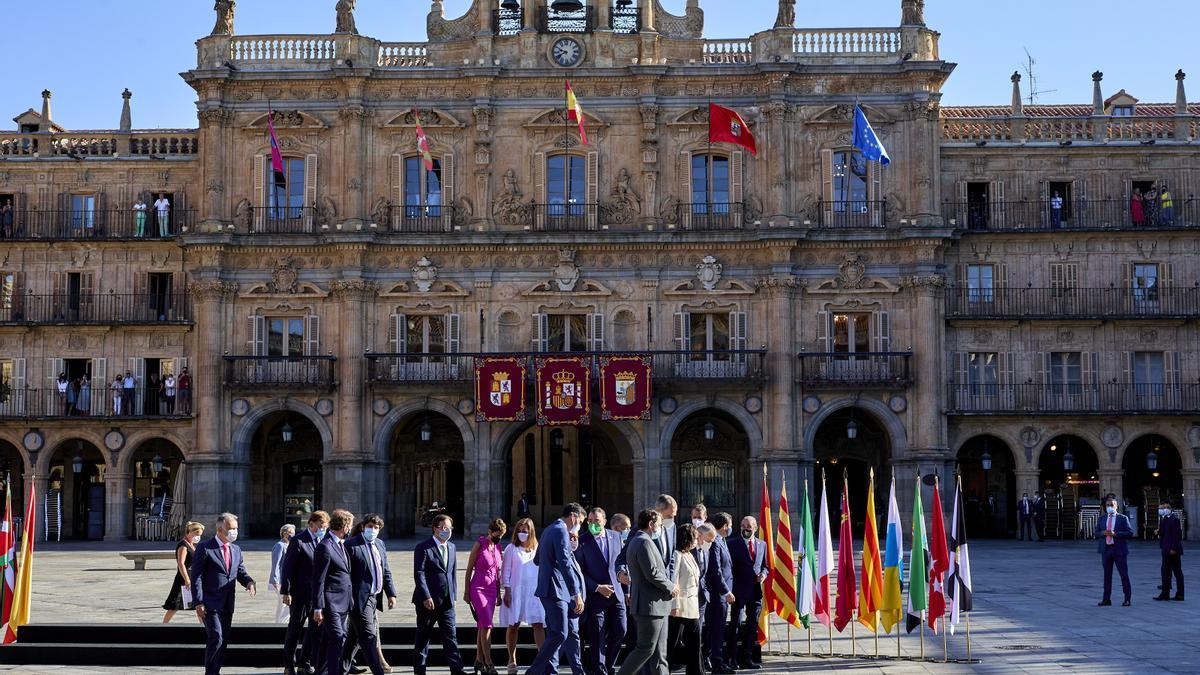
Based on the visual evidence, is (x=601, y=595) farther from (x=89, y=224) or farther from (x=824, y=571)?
(x=89, y=224)

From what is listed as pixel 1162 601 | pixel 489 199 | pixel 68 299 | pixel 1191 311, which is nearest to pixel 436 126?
pixel 489 199

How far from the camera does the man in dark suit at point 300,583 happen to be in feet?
Result: 59.4

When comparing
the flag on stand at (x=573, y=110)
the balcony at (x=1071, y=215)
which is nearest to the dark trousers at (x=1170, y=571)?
the balcony at (x=1071, y=215)

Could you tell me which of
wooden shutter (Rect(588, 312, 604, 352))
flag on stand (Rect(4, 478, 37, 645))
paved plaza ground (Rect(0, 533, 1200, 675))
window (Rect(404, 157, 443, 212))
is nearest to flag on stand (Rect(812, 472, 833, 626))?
paved plaza ground (Rect(0, 533, 1200, 675))

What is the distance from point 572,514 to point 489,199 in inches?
1192

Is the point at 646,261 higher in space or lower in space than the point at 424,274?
higher

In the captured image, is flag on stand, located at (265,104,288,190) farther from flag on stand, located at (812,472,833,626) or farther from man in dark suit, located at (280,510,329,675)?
man in dark suit, located at (280,510,329,675)

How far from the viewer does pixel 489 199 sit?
4766 centimetres

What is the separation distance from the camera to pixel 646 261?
47375 millimetres

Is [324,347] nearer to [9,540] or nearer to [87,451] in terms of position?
[87,451]

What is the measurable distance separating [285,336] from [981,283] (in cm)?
2117

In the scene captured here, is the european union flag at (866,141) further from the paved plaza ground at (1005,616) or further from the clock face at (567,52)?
the paved plaza ground at (1005,616)

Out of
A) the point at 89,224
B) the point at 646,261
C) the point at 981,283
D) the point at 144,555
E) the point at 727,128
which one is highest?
the point at 727,128

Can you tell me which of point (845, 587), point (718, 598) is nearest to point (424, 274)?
point (845, 587)
